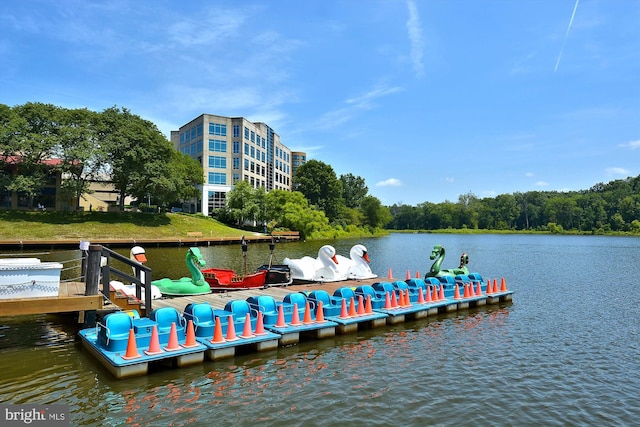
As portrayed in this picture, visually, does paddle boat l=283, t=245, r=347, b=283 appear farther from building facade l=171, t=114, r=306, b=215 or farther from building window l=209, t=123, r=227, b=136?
building window l=209, t=123, r=227, b=136

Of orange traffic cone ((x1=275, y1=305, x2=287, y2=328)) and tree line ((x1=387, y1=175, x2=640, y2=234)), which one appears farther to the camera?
tree line ((x1=387, y1=175, x2=640, y2=234))

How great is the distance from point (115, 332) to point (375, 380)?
650cm

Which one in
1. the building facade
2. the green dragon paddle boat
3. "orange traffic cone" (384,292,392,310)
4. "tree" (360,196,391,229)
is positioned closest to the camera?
"orange traffic cone" (384,292,392,310)

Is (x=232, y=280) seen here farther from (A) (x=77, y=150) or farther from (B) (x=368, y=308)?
(A) (x=77, y=150)

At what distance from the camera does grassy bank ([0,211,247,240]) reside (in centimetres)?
4778

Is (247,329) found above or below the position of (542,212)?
below

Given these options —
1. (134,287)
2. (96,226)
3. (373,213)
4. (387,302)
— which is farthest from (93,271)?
(373,213)

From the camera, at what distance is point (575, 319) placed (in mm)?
18609

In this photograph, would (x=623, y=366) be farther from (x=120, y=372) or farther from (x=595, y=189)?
(x=595, y=189)

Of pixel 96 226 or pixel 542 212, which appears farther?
pixel 542 212

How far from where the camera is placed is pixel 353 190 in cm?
13138

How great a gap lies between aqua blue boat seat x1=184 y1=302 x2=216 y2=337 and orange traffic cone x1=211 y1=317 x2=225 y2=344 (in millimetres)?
232

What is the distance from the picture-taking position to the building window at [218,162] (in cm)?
8069

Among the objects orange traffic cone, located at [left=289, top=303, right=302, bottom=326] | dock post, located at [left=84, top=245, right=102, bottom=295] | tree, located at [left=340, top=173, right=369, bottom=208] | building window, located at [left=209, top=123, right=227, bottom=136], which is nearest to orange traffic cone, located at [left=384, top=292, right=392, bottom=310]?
orange traffic cone, located at [left=289, top=303, right=302, bottom=326]
